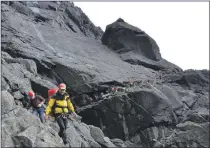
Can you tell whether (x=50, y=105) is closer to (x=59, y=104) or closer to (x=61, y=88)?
(x=59, y=104)

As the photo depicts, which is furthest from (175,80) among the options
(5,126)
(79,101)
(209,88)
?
(5,126)

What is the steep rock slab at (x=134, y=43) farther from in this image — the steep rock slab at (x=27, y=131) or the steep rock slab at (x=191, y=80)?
the steep rock slab at (x=27, y=131)

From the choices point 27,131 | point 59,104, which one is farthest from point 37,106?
point 27,131

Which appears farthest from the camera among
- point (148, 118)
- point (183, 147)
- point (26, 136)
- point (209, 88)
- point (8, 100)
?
point (209, 88)

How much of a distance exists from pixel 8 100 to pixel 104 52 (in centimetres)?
3826

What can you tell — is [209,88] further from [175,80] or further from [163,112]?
[163,112]

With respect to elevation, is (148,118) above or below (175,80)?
below

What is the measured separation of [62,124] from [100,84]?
954 inches

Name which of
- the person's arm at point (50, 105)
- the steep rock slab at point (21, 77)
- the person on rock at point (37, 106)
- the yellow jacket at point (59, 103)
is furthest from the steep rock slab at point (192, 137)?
the person's arm at point (50, 105)

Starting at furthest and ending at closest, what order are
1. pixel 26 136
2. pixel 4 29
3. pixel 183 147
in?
pixel 4 29 < pixel 183 147 < pixel 26 136

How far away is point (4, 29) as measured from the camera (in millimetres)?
48469

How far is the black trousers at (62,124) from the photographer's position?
2177 centimetres

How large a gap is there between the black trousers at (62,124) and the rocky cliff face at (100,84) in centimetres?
56

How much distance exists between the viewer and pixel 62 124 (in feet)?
73.0
